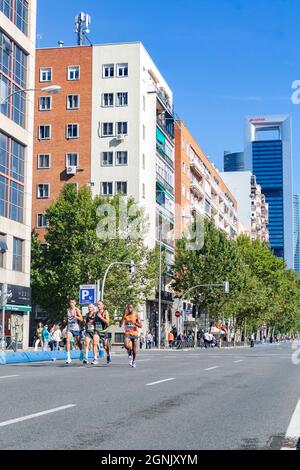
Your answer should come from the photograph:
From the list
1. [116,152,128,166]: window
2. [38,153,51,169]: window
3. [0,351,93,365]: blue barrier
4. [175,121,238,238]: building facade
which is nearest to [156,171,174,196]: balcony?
[175,121,238,238]: building facade

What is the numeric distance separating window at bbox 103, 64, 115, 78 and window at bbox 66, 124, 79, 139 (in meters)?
5.38

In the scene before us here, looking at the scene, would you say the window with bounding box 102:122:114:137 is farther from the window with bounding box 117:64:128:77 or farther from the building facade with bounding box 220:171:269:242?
the building facade with bounding box 220:171:269:242

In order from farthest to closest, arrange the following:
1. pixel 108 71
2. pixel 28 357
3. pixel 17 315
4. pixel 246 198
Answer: pixel 246 198
pixel 108 71
pixel 17 315
pixel 28 357

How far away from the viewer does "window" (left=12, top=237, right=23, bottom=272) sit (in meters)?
46.1

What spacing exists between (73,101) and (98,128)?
3.72 meters

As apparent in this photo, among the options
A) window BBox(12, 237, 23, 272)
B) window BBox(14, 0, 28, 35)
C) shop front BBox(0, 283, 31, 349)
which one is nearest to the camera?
shop front BBox(0, 283, 31, 349)

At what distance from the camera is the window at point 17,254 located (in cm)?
4609

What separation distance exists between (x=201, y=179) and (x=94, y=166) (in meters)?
32.3

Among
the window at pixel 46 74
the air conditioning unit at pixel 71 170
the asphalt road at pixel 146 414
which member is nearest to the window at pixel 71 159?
the air conditioning unit at pixel 71 170

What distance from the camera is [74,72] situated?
228 feet

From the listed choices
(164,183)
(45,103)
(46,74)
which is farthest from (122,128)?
(46,74)

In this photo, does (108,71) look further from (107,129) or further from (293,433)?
(293,433)

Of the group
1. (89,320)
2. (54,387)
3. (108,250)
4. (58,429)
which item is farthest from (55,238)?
(58,429)

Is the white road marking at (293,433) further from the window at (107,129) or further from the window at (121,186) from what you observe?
the window at (107,129)
